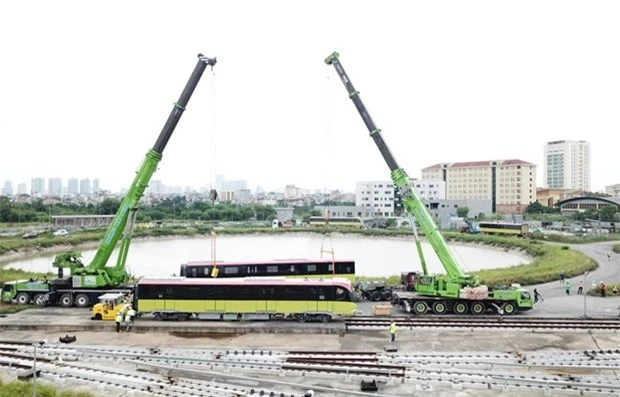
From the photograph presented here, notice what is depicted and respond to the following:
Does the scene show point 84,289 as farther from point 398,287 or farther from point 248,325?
point 398,287

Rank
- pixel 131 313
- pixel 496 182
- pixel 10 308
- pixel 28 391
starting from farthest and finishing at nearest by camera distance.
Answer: pixel 496 182 < pixel 10 308 < pixel 131 313 < pixel 28 391

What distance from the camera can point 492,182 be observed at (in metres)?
118

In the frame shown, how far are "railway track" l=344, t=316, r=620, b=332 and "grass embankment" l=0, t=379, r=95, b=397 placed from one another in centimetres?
1026

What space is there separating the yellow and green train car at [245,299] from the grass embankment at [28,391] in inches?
305

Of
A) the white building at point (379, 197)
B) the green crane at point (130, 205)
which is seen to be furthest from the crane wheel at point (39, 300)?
the white building at point (379, 197)

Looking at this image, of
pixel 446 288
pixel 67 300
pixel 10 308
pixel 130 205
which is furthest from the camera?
pixel 67 300

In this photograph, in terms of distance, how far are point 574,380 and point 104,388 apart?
12360 millimetres

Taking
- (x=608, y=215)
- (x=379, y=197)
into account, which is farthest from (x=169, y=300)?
(x=379, y=197)

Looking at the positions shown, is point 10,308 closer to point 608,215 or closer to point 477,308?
point 477,308

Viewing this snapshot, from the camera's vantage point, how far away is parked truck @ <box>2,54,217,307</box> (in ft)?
76.1

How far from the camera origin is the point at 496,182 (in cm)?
11688

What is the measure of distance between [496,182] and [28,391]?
11743cm

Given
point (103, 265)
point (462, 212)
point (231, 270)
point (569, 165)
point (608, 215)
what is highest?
point (569, 165)

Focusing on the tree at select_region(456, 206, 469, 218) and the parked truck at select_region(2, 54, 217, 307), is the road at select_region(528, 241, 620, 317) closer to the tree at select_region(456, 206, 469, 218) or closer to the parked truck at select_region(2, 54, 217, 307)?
the parked truck at select_region(2, 54, 217, 307)
